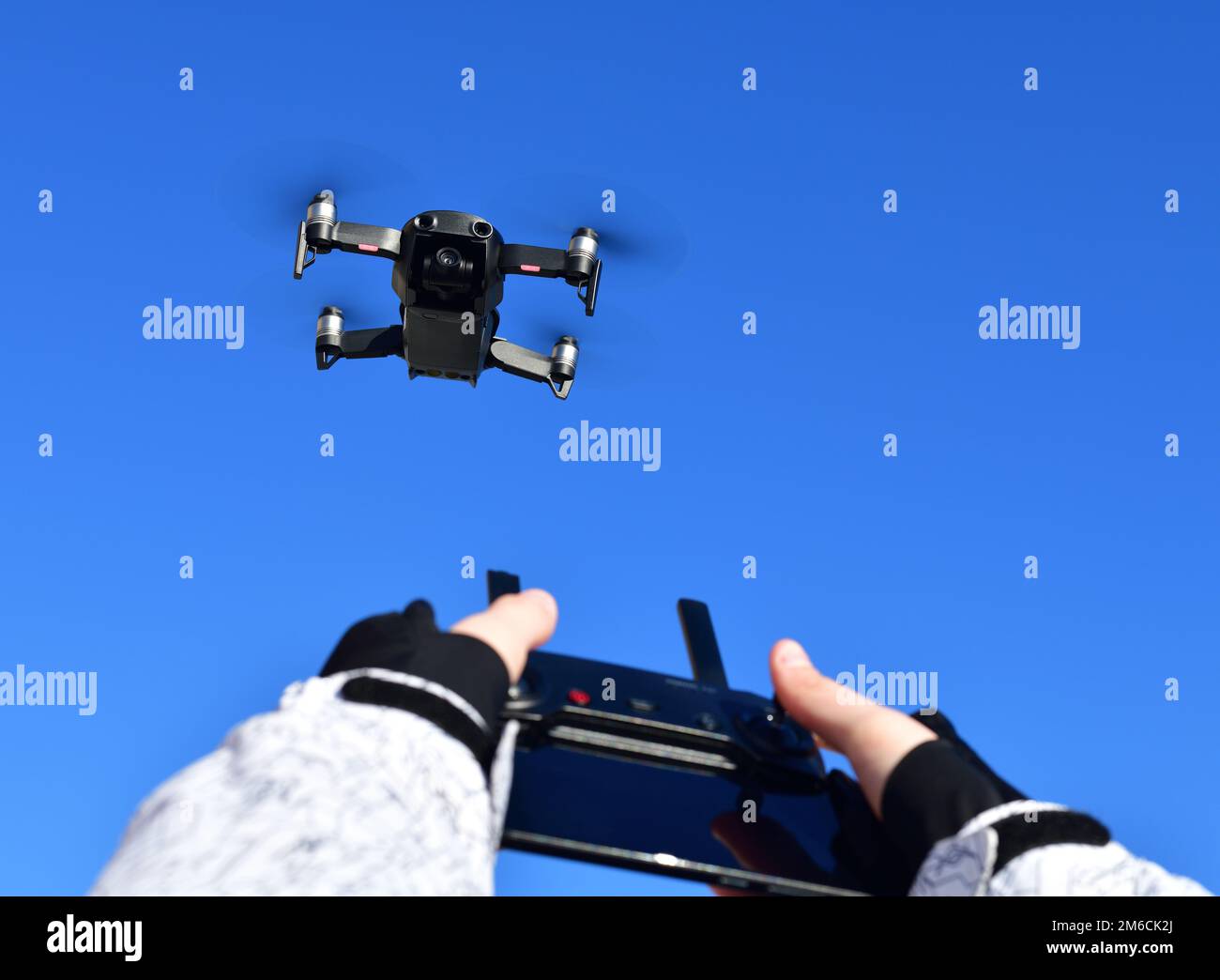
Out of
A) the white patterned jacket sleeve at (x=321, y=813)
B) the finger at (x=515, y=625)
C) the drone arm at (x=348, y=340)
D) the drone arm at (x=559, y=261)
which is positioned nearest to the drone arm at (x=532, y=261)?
the drone arm at (x=559, y=261)

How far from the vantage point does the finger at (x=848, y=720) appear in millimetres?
1600

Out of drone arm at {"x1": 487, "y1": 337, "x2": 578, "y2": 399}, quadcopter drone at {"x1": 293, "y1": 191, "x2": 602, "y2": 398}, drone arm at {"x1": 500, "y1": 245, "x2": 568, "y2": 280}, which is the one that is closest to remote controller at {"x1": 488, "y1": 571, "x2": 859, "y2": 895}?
quadcopter drone at {"x1": 293, "y1": 191, "x2": 602, "y2": 398}

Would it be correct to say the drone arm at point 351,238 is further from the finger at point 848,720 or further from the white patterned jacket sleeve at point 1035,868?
the white patterned jacket sleeve at point 1035,868

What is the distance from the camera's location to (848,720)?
169 cm

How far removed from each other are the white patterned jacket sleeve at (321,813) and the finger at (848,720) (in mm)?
574

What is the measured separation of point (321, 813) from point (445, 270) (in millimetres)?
5812

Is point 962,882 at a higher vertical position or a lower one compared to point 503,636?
lower

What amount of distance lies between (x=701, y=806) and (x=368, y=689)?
57 centimetres

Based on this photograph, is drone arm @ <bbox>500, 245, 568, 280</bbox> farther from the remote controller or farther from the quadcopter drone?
the remote controller

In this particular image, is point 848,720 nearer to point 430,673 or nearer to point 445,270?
point 430,673

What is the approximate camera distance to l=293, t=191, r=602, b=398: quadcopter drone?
6605 mm

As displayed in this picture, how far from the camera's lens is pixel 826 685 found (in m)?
1.80
